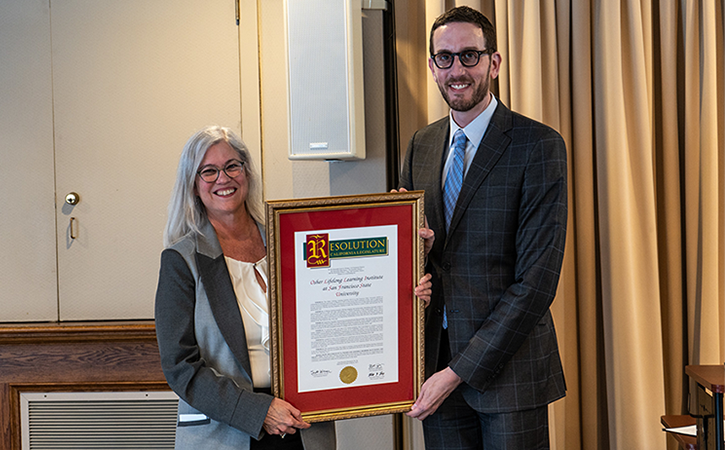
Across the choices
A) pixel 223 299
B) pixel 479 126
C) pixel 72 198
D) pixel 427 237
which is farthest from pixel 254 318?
pixel 72 198

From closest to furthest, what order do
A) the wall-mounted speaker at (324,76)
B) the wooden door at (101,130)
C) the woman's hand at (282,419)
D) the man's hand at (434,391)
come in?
1. the woman's hand at (282,419)
2. the man's hand at (434,391)
3. the wall-mounted speaker at (324,76)
4. the wooden door at (101,130)

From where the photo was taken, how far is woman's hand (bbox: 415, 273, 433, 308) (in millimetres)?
1533

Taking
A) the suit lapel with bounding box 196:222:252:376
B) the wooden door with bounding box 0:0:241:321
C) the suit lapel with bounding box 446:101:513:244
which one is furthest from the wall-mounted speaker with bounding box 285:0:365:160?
the suit lapel with bounding box 196:222:252:376

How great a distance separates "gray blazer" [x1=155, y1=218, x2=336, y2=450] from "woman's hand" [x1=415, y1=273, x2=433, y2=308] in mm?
475

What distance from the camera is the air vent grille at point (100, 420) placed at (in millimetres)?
2748

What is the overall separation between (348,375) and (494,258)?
507 millimetres

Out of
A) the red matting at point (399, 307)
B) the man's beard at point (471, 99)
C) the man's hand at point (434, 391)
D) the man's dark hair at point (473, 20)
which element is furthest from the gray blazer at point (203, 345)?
the man's dark hair at point (473, 20)

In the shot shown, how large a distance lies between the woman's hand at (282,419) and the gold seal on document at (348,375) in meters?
0.14

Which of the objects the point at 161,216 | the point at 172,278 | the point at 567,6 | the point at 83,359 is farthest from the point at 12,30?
the point at 567,6

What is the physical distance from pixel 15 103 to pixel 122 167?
0.63 meters

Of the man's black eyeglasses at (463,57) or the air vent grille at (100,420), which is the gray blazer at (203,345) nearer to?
the man's black eyeglasses at (463,57)

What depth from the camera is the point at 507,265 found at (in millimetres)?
1596

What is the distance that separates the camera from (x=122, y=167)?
2.87 meters

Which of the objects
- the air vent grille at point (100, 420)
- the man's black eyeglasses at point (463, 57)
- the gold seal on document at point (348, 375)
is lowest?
the air vent grille at point (100, 420)
